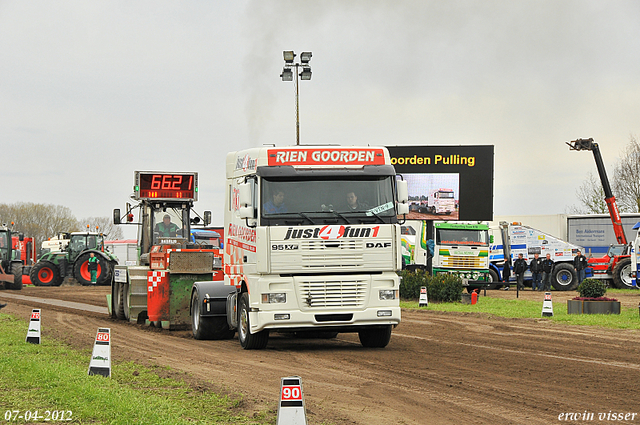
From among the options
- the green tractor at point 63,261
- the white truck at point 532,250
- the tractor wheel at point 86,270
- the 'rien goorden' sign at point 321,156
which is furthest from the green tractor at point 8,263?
the 'rien goorden' sign at point 321,156

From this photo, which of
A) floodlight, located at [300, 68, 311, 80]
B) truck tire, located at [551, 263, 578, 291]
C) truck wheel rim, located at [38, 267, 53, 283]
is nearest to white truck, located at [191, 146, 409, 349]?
floodlight, located at [300, 68, 311, 80]

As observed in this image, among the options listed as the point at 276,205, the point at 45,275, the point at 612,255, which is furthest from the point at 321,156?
the point at 45,275

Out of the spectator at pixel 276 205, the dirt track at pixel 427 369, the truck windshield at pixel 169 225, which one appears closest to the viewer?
the dirt track at pixel 427 369

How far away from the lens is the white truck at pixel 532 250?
34781 mm

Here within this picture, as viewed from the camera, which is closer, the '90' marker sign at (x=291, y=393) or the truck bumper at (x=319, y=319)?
the '90' marker sign at (x=291, y=393)

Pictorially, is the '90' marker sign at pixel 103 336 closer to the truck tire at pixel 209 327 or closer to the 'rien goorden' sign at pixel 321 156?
the 'rien goorden' sign at pixel 321 156

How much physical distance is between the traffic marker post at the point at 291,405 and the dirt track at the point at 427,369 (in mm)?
1249

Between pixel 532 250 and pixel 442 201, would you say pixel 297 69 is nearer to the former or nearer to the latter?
pixel 442 201

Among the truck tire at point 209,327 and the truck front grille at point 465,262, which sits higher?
the truck front grille at point 465,262

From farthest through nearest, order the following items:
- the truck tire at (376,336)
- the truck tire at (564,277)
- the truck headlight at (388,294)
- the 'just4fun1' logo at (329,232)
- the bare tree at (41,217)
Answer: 1. the bare tree at (41,217)
2. the truck tire at (564,277)
3. the truck tire at (376,336)
4. the truck headlight at (388,294)
5. the 'just4fun1' logo at (329,232)

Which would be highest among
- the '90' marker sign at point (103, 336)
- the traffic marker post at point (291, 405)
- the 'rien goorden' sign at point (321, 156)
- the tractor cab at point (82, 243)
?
the 'rien goorden' sign at point (321, 156)

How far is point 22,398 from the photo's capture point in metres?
8.06

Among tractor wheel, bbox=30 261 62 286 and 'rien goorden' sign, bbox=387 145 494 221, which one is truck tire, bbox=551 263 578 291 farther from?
tractor wheel, bbox=30 261 62 286

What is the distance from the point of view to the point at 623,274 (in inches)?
1352
